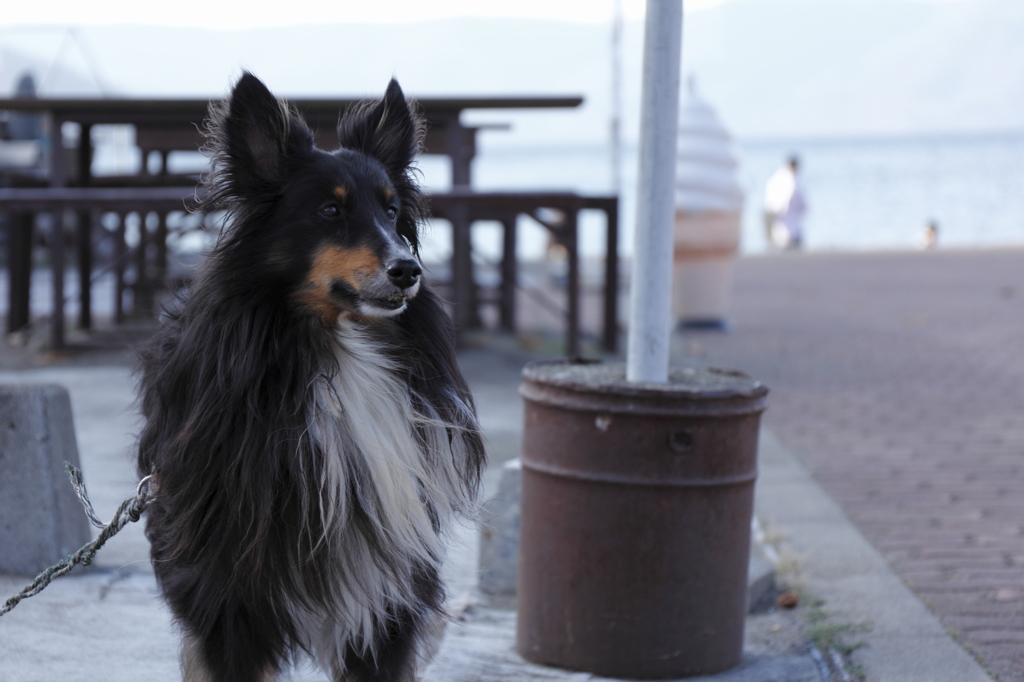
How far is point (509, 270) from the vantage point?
952 cm

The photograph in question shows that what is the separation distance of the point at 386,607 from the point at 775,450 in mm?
4121

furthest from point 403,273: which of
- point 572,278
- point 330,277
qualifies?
point 572,278

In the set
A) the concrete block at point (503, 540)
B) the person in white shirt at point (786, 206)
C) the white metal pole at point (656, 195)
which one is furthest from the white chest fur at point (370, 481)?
the person in white shirt at point (786, 206)

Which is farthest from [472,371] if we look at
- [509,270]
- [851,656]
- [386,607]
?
[386,607]

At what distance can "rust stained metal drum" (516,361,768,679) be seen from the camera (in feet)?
10.5

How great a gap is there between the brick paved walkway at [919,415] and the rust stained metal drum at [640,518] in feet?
3.11

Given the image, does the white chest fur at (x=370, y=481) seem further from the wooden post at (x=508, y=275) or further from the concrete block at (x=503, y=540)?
the wooden post at (x=508, y=275)

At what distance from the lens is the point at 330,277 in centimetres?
258

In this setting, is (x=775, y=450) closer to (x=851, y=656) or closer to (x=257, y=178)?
(x=851, y=656)

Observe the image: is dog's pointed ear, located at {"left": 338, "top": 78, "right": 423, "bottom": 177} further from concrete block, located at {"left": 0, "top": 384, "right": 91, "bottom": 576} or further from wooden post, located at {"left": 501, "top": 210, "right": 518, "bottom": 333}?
wooden post, located at {"left": 501, "top": 210, "right": 518, "bottom": 333}

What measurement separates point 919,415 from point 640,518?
449 cm

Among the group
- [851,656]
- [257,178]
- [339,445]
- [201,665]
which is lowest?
[851,656]

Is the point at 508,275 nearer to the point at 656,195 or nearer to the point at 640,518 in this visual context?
the point at 656,195

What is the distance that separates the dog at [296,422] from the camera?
2.48 meters
